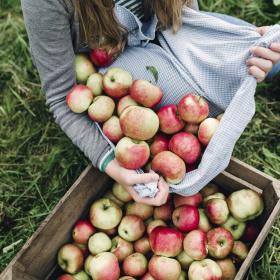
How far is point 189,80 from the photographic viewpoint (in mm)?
1696

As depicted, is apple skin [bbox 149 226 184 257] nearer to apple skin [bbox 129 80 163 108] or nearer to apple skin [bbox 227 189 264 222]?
apple skin [bbox 227 189 264 222]

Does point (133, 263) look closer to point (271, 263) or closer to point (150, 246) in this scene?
point (150, 246)

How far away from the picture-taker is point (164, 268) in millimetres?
1494

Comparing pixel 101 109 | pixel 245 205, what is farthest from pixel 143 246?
pixel 101 109

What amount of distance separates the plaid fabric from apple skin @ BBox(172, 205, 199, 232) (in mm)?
64

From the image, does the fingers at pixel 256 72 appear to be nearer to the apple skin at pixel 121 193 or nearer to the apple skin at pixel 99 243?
the apple skin at pixel 121 193

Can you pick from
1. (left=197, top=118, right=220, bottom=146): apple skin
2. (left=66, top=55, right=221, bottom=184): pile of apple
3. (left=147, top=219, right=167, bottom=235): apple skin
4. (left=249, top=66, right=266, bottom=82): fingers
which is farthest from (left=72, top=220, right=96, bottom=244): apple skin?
(left=249, top=66, right=266, bottom=82): fingers

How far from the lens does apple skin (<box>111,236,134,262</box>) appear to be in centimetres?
162

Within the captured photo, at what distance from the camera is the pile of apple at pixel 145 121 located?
1508 millimetres

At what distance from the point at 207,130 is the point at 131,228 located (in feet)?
1.52

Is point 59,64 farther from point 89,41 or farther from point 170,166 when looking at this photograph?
point 170,166

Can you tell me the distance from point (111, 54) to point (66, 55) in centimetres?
22

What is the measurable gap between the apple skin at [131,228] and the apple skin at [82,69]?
1.92ft

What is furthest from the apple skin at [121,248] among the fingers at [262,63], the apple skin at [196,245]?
the fingers at [262,63]
